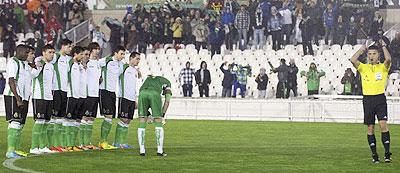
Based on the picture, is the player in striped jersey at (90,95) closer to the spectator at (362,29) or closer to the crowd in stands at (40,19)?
the spectator at (362,29)

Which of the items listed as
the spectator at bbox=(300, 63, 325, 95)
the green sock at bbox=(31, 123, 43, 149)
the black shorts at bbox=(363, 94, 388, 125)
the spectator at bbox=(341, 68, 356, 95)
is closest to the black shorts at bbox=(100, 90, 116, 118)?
the green sock at bbox=(31, 123, 43, 149)

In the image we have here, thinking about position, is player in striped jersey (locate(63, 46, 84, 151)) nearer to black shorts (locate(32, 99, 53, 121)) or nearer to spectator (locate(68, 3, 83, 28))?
black shorts (locate(32, 99, 53, 121))

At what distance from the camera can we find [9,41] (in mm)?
51312

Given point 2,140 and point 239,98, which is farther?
point 239,98

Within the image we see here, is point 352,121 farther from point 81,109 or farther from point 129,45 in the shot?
point 81,109

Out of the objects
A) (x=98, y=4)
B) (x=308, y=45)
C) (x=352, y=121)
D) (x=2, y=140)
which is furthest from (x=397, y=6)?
(x=2, y=140)

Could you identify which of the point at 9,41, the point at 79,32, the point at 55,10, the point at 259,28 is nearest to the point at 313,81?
the point at 259,28

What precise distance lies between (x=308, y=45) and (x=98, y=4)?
11.5 meters

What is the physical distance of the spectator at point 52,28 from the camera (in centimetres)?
5069

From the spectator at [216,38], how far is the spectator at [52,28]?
7.41 meters

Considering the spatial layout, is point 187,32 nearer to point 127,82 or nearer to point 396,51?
point 396,51

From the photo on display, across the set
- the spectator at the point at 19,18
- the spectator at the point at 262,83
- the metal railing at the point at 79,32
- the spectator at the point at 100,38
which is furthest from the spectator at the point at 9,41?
the spectator at the point at 262,83

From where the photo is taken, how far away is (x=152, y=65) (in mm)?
50500

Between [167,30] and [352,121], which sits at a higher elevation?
[167,30]
